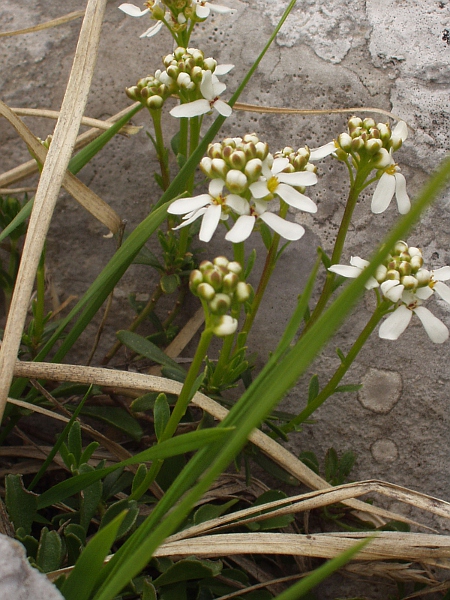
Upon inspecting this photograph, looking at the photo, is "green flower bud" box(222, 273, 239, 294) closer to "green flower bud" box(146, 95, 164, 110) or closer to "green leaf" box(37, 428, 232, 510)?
"green leaf" box(37, 428, 232, 510)

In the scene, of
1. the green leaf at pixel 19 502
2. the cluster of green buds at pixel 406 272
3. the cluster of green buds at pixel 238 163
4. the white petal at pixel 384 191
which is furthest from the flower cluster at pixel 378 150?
the green leaf at pixel 19 502

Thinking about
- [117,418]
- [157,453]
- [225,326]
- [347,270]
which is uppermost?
[225,326]

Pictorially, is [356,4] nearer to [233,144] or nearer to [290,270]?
[290,270]

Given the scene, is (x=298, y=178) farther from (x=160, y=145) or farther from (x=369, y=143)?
(x=160, y=145)

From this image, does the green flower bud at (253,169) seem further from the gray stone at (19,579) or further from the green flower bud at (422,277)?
the gray stone at (19,579)

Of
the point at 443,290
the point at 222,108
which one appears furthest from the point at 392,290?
the point at 222,108

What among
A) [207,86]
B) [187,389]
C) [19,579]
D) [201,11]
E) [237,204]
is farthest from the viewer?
[201,11]

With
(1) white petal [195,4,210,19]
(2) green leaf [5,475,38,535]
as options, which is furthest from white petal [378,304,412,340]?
(1) white petal [195,4,210,19]
